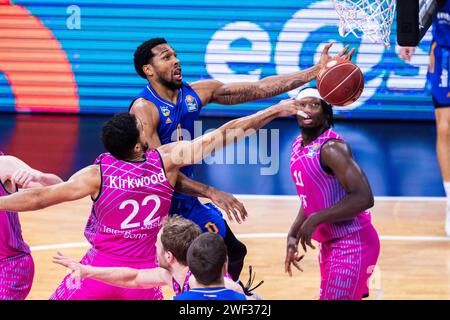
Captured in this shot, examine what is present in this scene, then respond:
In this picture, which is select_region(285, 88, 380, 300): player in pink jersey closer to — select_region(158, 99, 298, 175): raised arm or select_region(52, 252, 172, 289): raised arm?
select_region(158, 99, 298, 175): raised arm

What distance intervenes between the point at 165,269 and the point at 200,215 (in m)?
1.52

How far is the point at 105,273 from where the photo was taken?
5422mm

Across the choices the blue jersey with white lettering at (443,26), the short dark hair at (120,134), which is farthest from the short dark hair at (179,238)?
the blue jersey with white lettering at (443,26)

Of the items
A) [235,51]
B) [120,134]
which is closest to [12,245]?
[120,134]

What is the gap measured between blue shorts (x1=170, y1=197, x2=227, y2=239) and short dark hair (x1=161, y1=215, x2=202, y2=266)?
5.21 feet

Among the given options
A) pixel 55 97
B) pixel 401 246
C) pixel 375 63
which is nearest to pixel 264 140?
pixel 375 63

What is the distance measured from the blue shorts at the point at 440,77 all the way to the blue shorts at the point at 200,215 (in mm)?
3354

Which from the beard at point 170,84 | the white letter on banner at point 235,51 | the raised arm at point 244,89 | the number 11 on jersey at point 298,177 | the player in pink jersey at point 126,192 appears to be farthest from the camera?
the white letter on banner at point 235,51

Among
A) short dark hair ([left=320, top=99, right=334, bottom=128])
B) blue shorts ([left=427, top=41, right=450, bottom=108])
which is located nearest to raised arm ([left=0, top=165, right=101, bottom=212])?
short dark hair ([left=320, top=99, right=334, bottom=128])

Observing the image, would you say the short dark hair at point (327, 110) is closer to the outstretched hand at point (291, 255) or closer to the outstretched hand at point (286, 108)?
the outstretched hand at point (286, 108)

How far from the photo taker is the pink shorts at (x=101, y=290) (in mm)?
5543

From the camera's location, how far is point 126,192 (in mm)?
5500

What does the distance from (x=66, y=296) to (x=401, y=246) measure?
405cm

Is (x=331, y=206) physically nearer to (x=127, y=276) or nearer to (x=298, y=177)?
(x=298, y=177)
